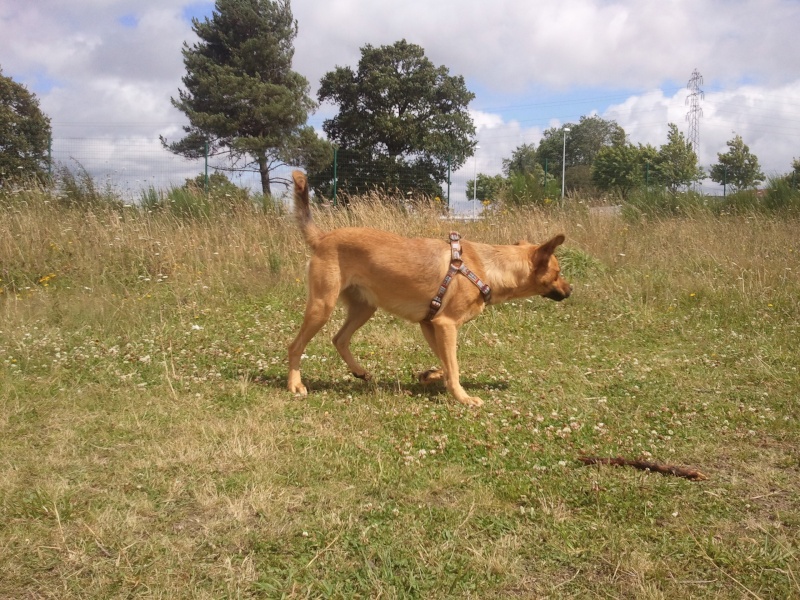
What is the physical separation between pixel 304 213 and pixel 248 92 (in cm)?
2720

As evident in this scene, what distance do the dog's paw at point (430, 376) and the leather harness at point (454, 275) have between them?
0.51m

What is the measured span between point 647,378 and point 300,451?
3525 mm

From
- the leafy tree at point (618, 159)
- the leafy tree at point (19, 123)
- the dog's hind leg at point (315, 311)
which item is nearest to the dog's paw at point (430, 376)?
the dog's hind leg at point (315, 311)

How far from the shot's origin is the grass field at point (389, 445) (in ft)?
8.82

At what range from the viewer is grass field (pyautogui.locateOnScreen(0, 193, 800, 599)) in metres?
2.69

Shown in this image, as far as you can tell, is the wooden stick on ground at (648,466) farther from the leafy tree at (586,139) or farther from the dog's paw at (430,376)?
the leafy tree at (586,139)

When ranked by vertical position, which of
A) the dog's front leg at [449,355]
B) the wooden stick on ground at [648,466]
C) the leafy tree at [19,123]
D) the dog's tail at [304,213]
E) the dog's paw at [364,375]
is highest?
the leafy tree at [19,123]

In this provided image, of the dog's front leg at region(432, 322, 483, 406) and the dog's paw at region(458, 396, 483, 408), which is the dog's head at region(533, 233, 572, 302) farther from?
the dog's paw at region(458, 396, 483, 408)

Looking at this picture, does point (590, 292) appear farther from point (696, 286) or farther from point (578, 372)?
point (578, 372)

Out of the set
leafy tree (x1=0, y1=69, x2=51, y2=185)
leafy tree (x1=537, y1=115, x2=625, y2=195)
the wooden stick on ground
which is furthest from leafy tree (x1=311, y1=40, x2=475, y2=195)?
leafy tree (x1=537, y1=115, x2=625, y2=195)

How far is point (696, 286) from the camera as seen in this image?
934 cm

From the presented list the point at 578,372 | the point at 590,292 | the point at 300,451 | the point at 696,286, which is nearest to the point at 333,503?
the point at 300,451

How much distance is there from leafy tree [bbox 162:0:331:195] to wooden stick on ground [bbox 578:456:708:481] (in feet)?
88.3

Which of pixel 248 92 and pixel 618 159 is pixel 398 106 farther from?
pixel 618 159
